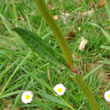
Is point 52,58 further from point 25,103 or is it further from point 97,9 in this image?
point 97,9

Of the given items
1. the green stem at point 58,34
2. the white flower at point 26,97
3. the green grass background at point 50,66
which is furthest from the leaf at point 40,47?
the white flower at point 26,97

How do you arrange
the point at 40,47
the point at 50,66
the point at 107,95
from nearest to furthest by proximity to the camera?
the point at 40,47, the point at 107,95, the point at 50,66

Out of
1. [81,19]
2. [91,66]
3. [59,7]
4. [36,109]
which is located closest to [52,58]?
[36,109]

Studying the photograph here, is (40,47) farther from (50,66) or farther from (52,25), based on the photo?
(50,66)

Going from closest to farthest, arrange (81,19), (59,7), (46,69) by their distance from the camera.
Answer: (46,69)
(81,19)
(59,7)

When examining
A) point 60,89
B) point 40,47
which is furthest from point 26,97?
point 40,47

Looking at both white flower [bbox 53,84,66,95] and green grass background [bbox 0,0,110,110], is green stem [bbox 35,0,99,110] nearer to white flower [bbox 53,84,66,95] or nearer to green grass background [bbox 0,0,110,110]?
green grass background [bbox 0,0,110,110]

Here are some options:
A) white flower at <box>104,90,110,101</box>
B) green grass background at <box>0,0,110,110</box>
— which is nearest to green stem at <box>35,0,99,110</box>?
green grass background at <box>0,0,110,110</box>
